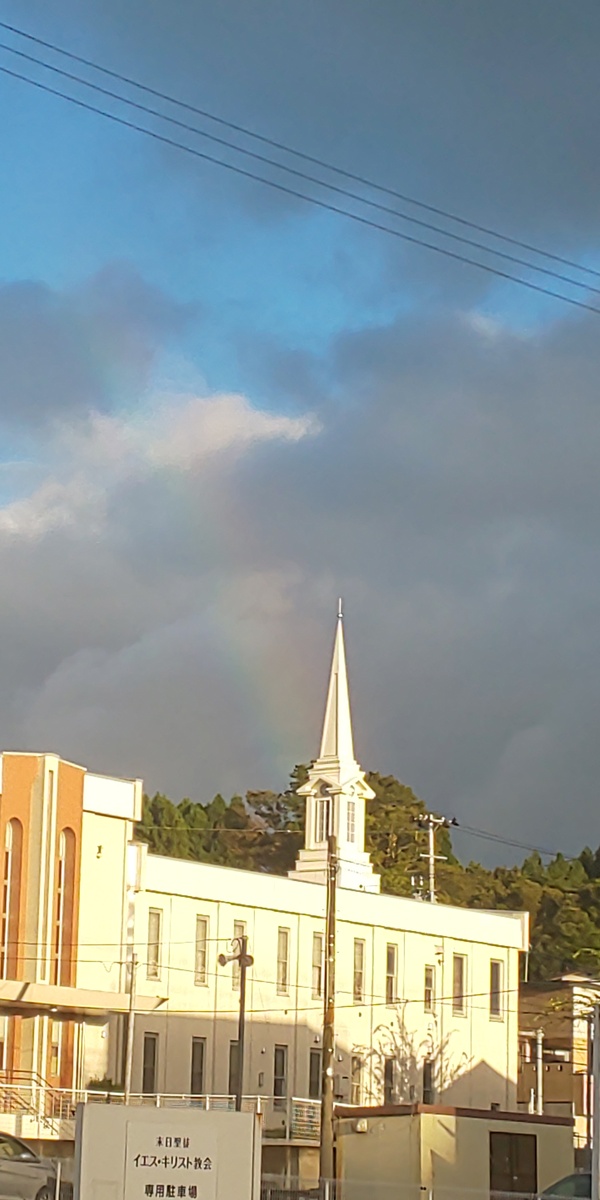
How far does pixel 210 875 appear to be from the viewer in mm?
70875

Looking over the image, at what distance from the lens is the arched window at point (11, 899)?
61.7m

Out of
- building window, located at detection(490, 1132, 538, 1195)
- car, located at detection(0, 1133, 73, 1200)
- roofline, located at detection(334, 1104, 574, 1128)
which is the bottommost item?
building window, located at detection(490, 1132, 538, 1195)

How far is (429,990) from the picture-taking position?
78812 millimetres

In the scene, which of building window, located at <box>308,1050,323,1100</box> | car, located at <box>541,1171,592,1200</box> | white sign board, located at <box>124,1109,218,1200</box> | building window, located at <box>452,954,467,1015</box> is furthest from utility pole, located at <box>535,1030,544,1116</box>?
white sign board, located at <box>124,1109,218,1200</box>

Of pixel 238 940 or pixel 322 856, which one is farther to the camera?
pixel 322 856

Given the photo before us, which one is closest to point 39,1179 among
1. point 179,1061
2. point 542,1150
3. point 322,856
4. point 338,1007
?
point 542,1150

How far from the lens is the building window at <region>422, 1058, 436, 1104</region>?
77.2m

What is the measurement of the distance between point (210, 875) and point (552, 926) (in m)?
73.0

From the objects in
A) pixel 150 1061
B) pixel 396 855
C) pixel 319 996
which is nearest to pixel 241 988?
pixel 150 1061

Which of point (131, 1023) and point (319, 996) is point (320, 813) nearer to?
point (319, 996)

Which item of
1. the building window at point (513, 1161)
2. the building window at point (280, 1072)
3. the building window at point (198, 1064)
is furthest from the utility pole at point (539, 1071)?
the building window at point (513, 1161)

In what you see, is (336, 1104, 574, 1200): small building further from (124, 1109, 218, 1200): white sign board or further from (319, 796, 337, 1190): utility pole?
(124, 1109, 218, 1200): white sign board

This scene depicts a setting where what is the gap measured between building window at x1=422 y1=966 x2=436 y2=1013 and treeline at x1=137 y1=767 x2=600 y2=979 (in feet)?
164

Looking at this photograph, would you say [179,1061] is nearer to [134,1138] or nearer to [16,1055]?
[16,1055]
